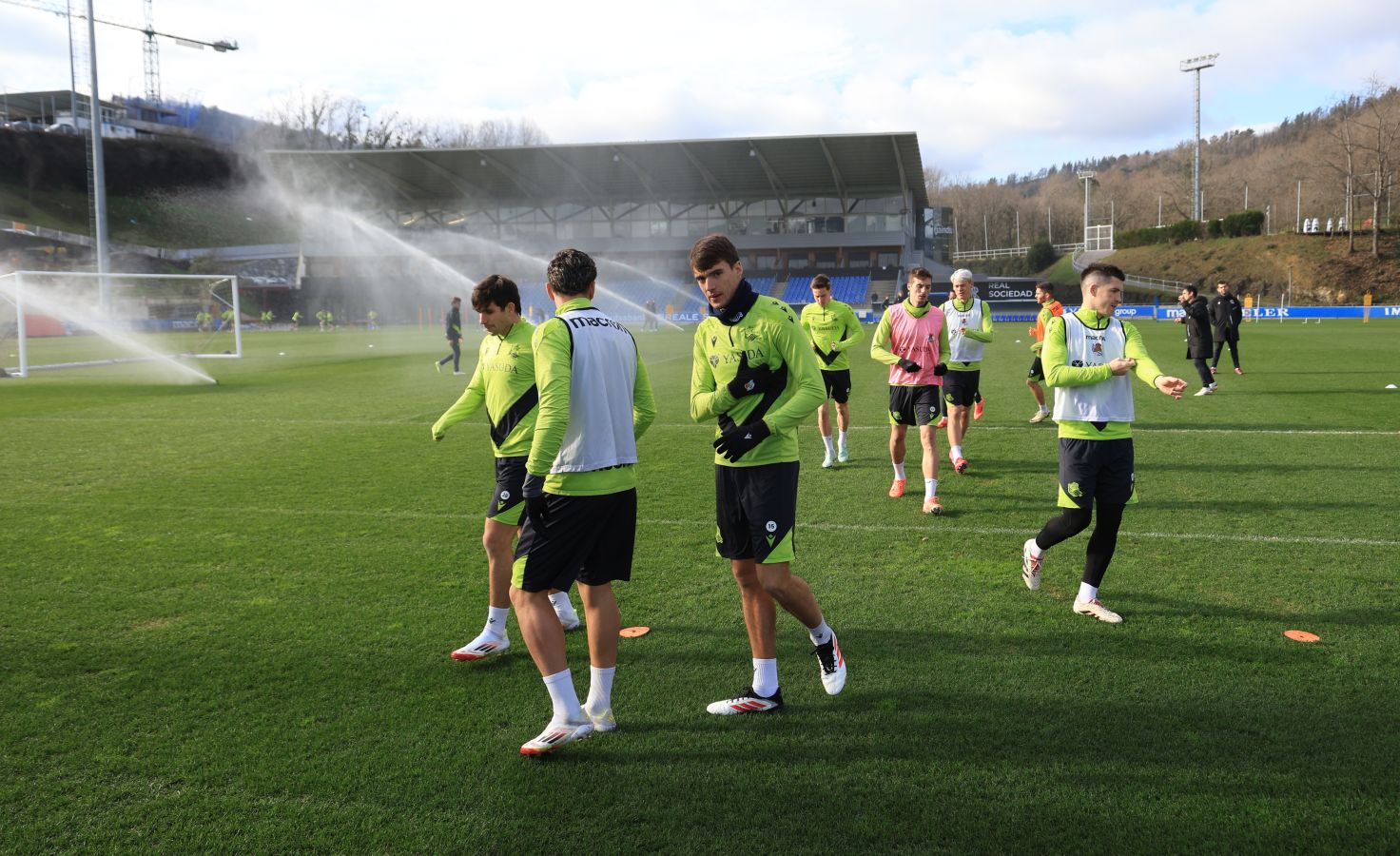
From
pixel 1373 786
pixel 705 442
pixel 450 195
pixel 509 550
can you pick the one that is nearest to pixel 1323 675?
pixel 1373 786

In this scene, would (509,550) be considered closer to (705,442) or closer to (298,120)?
(705,442)

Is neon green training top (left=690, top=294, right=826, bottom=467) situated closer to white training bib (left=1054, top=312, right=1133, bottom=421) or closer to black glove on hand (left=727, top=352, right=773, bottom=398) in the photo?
black glove on hand (left=727, top=352, right=773, bottom=398)

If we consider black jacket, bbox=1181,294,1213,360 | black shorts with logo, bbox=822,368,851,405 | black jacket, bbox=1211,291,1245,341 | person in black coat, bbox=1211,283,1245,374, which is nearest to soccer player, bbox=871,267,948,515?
black shorts with logo, bbox=822,368,851,405

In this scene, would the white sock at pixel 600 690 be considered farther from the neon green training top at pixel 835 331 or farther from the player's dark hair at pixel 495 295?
the neon green training top at pixel 835 331

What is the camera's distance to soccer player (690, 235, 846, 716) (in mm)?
4008

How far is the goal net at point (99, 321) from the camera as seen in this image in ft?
73.4

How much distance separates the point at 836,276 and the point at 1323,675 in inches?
2340

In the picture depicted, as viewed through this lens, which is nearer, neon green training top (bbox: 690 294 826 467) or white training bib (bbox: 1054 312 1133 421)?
neon green training top (bbox: 690 294 826 467)

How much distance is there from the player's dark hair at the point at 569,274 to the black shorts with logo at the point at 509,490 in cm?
122

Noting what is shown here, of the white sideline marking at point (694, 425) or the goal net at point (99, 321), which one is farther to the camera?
the goal net at point (99, 321)

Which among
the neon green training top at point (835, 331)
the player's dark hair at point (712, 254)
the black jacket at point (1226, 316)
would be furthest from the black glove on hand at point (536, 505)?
the black jacket at point (1226, 316)

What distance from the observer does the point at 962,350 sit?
31.6ft

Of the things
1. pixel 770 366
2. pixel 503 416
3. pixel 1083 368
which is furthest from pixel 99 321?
pixel 1083 368

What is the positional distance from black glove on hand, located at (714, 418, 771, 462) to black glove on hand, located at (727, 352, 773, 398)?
16 cm
